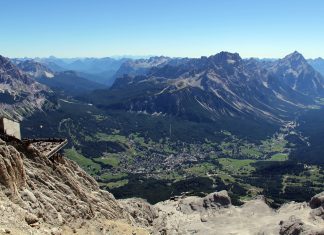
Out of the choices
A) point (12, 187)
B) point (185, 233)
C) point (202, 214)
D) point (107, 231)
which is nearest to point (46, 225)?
point (12, 187)

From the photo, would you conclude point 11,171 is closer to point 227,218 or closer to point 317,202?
point 227,218

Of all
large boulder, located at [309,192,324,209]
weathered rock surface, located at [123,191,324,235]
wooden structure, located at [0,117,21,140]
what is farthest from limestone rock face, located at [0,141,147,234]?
large boulder, located at [309,192,324,209]

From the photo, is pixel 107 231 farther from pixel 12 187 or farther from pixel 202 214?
pixel 202 214

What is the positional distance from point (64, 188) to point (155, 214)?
63.8 m

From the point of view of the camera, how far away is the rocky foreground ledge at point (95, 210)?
262 ft

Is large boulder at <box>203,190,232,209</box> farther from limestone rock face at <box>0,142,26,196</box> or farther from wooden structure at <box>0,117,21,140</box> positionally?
limestone rock face at <box>0,142,26,196</box>

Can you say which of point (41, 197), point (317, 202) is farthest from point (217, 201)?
point (41, 197)

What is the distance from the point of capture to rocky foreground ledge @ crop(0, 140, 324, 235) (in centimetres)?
8000

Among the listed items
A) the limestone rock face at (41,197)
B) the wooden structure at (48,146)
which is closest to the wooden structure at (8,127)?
the wooden structure at (48,146)

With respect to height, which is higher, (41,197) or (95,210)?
(41,197)

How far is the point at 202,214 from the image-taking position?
176 meters

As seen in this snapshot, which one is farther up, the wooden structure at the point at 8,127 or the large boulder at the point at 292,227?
the wooden structure at the point at 8,127

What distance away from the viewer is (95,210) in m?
112

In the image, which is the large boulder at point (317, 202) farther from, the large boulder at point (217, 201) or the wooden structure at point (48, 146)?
the wooden structure at point (48, 146)
